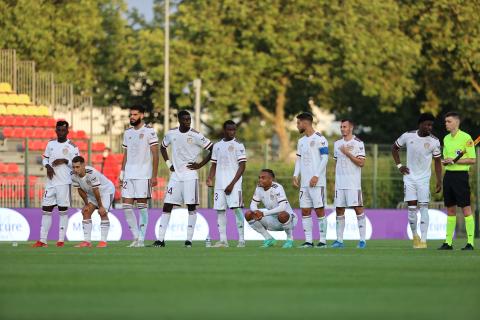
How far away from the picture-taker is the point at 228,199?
22531 mm

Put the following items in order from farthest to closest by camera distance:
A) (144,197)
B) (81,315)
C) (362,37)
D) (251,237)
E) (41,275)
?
1. (362,37)
2. (251,237)
3. (144,197)
4. (41,275)
5. (81,315)

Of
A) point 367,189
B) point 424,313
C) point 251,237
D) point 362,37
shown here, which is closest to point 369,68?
point 362,37

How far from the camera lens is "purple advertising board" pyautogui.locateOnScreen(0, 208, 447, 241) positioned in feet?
99.9

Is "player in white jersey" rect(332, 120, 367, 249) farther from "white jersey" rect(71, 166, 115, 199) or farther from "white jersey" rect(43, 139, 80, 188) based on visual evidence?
"white jersey" rect(43, 139, 80, 188)

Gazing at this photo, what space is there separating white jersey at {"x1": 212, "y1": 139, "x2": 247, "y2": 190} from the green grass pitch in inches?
136

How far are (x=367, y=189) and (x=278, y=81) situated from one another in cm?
1841

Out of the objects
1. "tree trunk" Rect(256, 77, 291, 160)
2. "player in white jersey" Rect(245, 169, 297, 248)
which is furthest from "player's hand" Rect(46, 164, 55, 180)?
"tree trunk" Rect(256, 77, 291, 160)

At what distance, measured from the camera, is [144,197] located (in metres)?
22.1

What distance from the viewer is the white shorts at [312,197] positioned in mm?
22328

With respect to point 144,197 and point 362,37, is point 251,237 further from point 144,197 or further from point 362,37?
point 362,37

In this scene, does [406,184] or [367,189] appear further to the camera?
[367,189]

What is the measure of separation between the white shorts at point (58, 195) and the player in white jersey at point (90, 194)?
0.19 metres

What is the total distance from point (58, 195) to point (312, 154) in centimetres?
447

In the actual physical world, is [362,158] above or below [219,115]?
below
